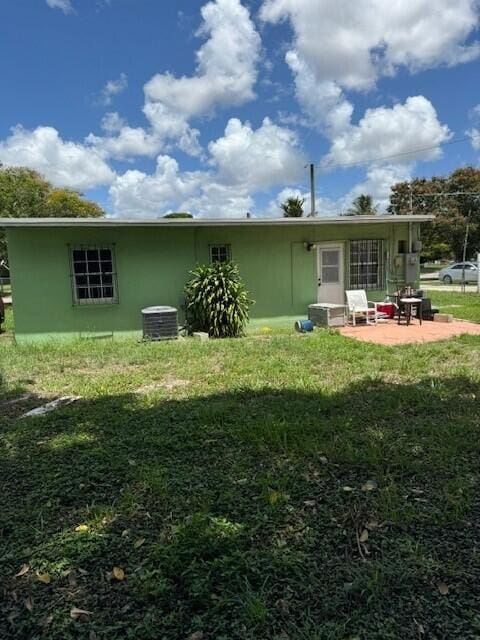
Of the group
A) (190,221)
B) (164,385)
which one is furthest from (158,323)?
(164,385)

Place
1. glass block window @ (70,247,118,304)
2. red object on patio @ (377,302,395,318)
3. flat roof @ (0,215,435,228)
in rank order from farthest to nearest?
red object on patio @ (377,302,395,318)
glass block window @ (70,247,118,304)
flat roof @ (0,215,435,228)

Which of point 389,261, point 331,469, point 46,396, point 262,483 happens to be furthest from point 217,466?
point 389,261

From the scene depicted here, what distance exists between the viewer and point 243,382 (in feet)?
18.0

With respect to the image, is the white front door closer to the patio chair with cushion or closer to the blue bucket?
the blue bucket

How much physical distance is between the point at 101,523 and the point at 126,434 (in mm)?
1356

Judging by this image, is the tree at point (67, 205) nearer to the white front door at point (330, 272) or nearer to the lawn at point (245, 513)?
the white front door at point (330, 272)

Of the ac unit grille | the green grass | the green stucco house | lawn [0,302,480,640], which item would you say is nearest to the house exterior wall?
the green stucco house

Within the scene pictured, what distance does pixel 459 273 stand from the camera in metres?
25.7

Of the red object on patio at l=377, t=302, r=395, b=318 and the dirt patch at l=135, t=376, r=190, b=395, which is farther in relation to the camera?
the red object on patio at l=377, t=302, r=395, b=318

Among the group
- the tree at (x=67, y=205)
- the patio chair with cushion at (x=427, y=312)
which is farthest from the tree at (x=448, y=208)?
the patio chair with cushion at (x=427, y=312)

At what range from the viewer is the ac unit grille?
28.5ft

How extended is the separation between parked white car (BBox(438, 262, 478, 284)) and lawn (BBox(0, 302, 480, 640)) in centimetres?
2254

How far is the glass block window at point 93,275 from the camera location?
906 cm

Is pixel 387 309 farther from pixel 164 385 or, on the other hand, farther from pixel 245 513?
pixel 245 513
